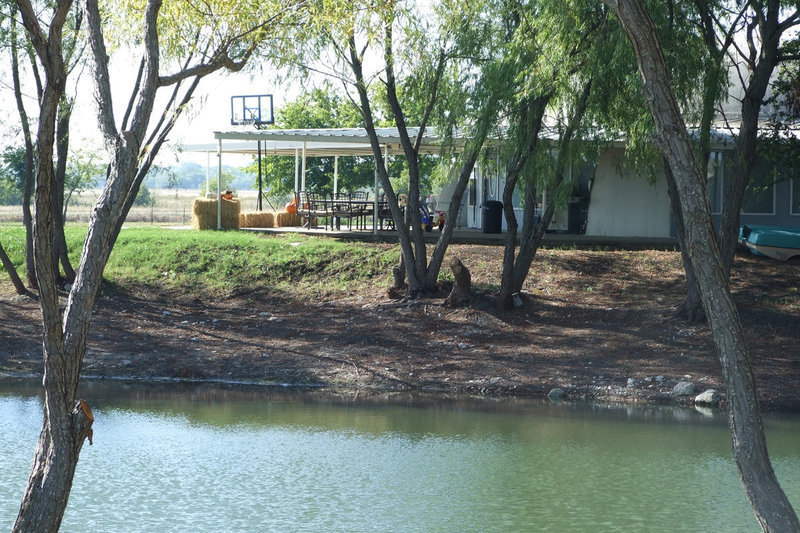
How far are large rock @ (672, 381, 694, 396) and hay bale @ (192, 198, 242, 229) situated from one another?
15.1 meters

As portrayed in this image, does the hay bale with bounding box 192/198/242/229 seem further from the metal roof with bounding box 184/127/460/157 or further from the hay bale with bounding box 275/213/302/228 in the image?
the hay bale with bounding box 275/213/302/228

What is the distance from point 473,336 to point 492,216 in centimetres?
803

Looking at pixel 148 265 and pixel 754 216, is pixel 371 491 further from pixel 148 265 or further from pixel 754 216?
pixel 754 216

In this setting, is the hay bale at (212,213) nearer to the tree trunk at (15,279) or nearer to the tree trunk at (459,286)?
the tree trunk at (15,279)

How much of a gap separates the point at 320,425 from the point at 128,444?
7.48 ft

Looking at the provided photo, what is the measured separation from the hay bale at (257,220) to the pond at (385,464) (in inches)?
514

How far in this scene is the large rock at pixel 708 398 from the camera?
1230 centimetres

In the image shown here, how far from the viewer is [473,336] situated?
608 inches

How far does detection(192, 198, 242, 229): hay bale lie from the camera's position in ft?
82.0

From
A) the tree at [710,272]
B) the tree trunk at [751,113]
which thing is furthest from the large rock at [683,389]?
the tree at [710,272]

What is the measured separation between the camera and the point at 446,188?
1090 inches

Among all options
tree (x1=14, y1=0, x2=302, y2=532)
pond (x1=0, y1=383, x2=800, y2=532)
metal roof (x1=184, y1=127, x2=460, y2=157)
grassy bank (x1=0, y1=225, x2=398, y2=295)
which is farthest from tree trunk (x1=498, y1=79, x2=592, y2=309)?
tree (x1=14, y1=0, x2=302, y2=532)

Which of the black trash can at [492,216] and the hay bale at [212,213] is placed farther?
the hay bale at [212,213]

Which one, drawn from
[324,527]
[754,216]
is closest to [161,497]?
[324,527]
